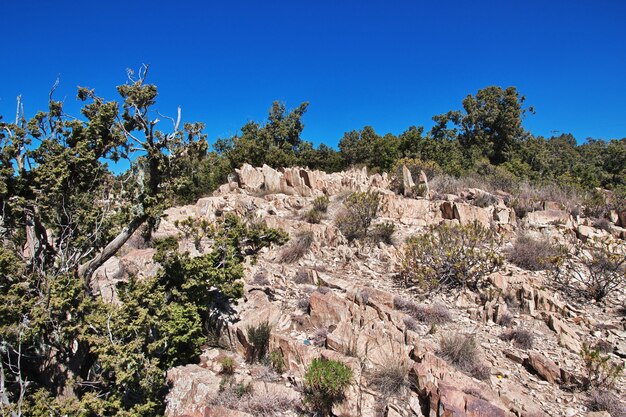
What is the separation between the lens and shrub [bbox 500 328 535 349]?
6227 mm

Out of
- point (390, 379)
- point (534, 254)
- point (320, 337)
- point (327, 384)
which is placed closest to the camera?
point (327, 384)

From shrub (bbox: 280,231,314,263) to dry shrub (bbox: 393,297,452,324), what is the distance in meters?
3.28

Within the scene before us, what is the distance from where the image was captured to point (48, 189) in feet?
18.6

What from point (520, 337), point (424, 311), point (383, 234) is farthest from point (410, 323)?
point (383, 234)

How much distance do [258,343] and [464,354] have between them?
347 cm

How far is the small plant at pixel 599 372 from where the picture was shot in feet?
17.2

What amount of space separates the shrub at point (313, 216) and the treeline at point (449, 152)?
5.14 meters

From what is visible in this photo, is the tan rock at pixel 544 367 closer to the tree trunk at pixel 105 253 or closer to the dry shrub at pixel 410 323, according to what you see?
the dry shrub at pixel 410 323

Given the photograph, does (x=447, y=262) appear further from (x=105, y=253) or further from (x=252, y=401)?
(x=105, y=253)

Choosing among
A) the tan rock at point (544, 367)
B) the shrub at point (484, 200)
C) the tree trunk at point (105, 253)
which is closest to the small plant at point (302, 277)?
the tree trunk at point (105, 253)

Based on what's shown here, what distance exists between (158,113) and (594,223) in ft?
44.1

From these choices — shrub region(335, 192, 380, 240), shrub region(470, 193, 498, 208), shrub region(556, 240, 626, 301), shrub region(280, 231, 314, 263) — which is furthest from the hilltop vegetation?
shrub region(470, 193, 498, 208)

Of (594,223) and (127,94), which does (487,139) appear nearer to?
(594,223)

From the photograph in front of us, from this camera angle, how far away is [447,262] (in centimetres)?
854
